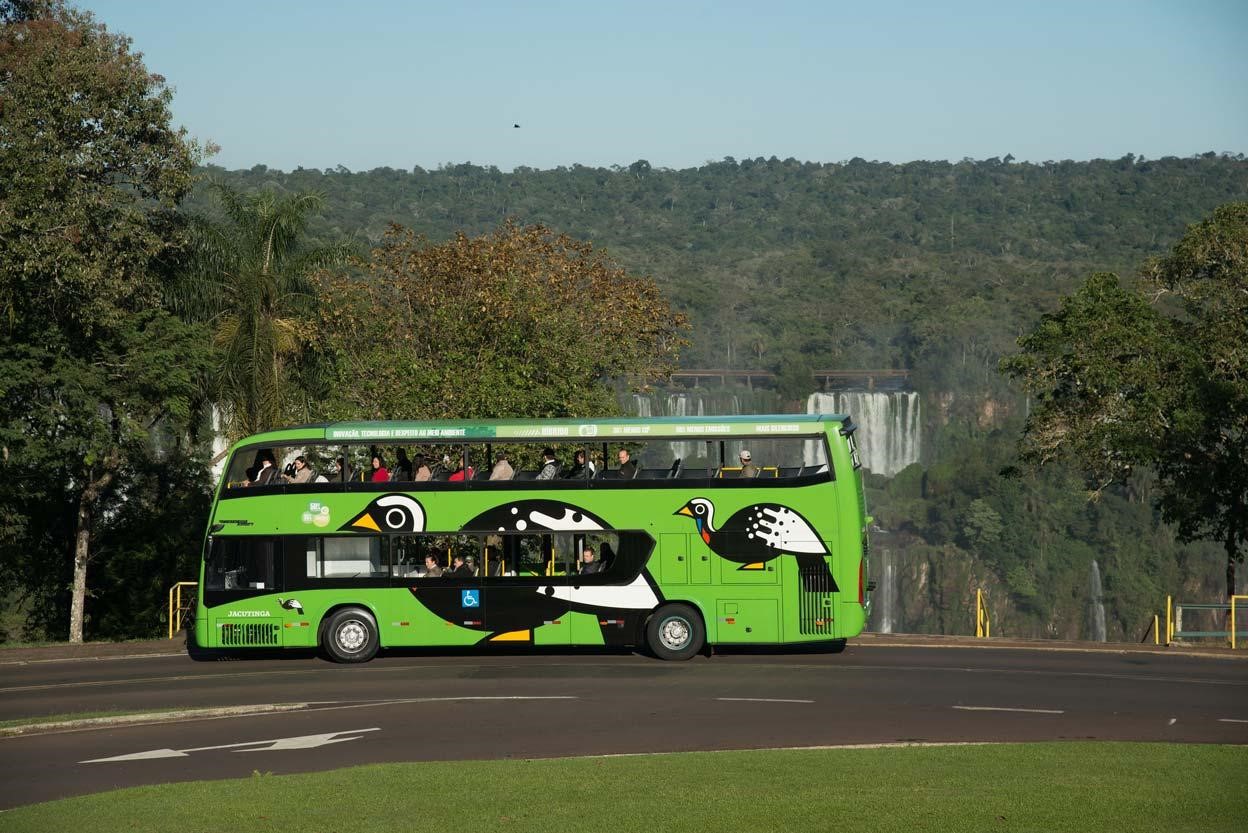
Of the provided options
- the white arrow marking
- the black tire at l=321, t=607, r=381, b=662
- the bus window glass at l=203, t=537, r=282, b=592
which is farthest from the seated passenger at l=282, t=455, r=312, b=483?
the white arrow marking

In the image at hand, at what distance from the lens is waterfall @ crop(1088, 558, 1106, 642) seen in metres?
113

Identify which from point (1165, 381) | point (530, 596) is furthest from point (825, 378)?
point (530, 596)

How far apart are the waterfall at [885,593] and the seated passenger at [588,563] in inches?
3634

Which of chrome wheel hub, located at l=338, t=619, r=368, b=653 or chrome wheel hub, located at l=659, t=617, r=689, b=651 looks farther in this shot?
chrome wheel hub, located at l=338, t=619, r=368, b=653

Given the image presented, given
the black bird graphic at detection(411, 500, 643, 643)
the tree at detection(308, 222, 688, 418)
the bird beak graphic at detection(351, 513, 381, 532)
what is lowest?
the black bird graphic at detection(411, 500, 643, 643)

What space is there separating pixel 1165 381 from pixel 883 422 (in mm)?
97777

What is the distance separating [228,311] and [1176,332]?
26.4 m

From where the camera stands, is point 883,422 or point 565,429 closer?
point 565,429

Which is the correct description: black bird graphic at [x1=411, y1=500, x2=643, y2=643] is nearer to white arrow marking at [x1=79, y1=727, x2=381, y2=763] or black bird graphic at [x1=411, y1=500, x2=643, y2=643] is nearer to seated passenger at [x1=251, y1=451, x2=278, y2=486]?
seated passenger at [x1=251, y1=451, x2=278, y2=486]

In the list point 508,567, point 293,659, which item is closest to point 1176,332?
point 508,567

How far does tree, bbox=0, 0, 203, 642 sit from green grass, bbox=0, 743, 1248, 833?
22.0 m

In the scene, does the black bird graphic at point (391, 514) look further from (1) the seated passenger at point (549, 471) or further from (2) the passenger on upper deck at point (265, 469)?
(1) the seated passenger at point (549, 471)

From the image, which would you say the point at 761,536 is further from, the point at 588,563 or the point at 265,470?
the point at 265,470

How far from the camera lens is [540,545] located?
27656mm
